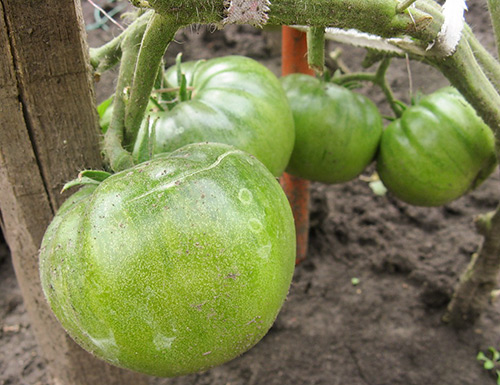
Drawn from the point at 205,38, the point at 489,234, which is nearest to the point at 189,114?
the point at 489,234

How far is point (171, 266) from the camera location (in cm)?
76

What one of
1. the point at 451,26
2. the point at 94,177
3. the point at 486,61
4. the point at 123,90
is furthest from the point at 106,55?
the point at 486,61

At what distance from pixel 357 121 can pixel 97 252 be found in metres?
1.06

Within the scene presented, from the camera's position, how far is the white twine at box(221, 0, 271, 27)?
2.38 feet

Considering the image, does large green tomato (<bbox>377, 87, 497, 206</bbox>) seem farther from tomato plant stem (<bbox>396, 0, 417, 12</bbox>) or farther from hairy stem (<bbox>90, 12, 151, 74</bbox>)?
hairy stem (<bbox>90, 12, 151, 74</bbox>)

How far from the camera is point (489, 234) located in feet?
5.30

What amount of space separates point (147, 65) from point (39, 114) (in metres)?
0.31

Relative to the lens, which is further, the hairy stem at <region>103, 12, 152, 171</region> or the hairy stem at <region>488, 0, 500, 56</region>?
the hairy stem at <region>488, 0, 500, 56</region>

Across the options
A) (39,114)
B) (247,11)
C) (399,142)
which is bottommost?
(399,142)

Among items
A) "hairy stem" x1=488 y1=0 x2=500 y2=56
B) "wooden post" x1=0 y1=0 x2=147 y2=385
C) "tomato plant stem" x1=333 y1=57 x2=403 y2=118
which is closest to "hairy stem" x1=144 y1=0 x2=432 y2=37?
"wooden post" x1=0 y1=0 x2=147 y2=385

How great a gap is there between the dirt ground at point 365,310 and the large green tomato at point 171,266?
3.49 feet

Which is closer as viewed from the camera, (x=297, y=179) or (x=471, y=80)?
(x=471, y=80)

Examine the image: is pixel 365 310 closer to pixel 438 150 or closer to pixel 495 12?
pixel 438 150

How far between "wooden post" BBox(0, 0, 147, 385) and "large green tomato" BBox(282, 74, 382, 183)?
28.3 inches
